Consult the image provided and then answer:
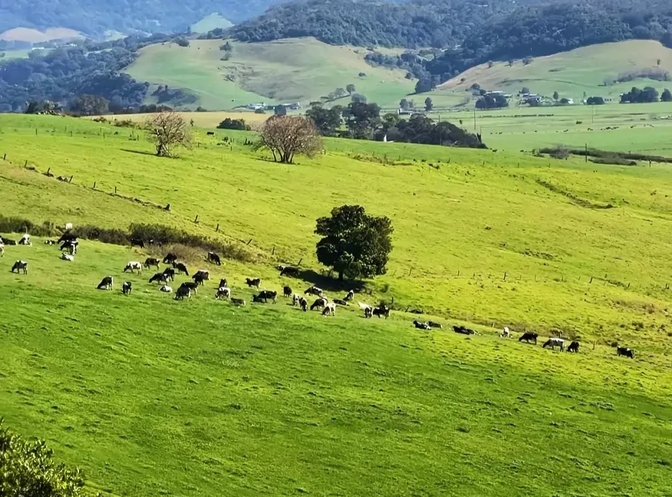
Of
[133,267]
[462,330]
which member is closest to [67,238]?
[133,267]

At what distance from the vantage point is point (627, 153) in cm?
16188

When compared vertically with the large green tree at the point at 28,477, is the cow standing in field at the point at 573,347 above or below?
below

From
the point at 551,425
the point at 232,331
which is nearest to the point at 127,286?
the point at 232,331

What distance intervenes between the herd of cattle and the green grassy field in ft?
2.54

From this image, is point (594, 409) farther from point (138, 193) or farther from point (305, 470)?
point (138, 193)

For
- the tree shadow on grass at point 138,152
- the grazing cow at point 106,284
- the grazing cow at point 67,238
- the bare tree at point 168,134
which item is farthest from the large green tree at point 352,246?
the bare tree at point 168,134

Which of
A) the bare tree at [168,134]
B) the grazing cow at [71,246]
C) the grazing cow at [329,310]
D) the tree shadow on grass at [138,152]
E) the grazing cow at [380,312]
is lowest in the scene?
the grazing cow at [380,312]

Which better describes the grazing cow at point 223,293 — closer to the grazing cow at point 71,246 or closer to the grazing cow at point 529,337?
Result: the grazing cow at point 71,246

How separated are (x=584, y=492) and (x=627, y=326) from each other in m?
30.0

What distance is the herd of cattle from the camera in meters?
46.8

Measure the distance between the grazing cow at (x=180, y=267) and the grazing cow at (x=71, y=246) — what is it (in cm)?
532

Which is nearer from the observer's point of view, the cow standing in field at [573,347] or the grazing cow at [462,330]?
the cow standing in field at [573,347]

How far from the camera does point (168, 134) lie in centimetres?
10056

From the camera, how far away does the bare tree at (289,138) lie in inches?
4336
